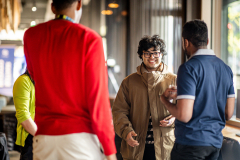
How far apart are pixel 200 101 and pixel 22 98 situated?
122 cm

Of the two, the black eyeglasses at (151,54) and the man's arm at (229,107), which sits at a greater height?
the black eyeglasses at (151,54)

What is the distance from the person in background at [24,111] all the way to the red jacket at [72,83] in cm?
79

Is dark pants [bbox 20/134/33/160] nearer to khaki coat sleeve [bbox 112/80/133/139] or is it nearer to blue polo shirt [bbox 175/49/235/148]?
khaki coat sleeve [bbox 112/80/133/139]

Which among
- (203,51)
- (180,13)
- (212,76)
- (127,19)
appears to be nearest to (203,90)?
(212,76)

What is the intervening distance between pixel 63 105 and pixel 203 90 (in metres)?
0.74

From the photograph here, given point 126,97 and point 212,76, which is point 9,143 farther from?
point 212,76

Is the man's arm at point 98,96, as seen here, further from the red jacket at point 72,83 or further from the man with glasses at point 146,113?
the man with glasses at point 146,113

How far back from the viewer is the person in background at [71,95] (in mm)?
908

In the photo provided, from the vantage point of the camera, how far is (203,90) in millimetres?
1252

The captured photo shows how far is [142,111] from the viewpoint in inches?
70.6

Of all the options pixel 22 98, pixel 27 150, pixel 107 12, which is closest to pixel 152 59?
pixel 22 98

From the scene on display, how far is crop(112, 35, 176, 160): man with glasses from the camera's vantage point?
68.4 inches

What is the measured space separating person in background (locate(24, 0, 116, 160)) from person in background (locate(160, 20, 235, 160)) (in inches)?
19.4

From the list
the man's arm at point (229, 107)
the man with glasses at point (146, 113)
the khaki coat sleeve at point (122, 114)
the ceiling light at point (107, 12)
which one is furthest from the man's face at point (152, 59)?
the ceiling light at point (107, 12)
